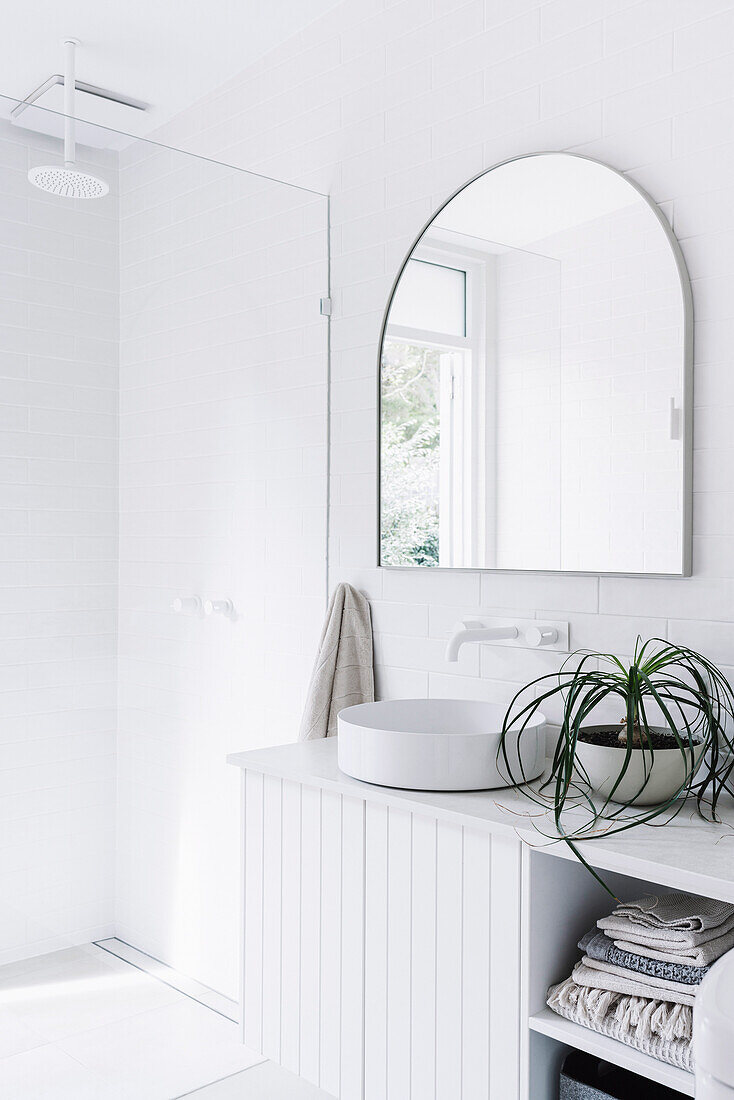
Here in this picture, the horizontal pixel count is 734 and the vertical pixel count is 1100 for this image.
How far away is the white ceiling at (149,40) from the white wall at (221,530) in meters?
0.39

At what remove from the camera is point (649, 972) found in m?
1.25

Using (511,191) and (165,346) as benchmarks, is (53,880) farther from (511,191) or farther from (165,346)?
(511,191)

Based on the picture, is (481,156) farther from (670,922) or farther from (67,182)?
(670,922)

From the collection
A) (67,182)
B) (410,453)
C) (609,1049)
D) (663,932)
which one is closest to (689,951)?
(663,932)

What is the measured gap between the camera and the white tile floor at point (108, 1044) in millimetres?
1992

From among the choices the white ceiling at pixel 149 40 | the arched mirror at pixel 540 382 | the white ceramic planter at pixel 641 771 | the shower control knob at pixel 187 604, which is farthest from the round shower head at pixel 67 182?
the white ceramic planter at pixel 641 771

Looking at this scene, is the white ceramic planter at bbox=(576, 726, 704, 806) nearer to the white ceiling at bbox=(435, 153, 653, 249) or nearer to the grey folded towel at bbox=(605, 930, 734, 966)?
the grey folded towel at bbox=(605, 930, 734, 966)

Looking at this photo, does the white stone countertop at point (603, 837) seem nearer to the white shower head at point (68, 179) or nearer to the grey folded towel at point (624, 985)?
the grey folded towel at point (624, 985)

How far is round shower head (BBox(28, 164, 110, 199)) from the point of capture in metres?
1.98

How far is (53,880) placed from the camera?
2.04 m

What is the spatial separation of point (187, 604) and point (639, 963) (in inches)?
54.1

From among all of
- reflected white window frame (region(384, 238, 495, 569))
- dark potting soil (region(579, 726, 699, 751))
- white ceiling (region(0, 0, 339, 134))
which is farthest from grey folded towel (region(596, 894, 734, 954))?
white ceiling (region(0, 0, 339, 134))

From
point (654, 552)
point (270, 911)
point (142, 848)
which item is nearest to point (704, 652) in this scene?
point (654, 552)

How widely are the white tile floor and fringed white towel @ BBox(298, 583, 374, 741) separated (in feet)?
2.39
